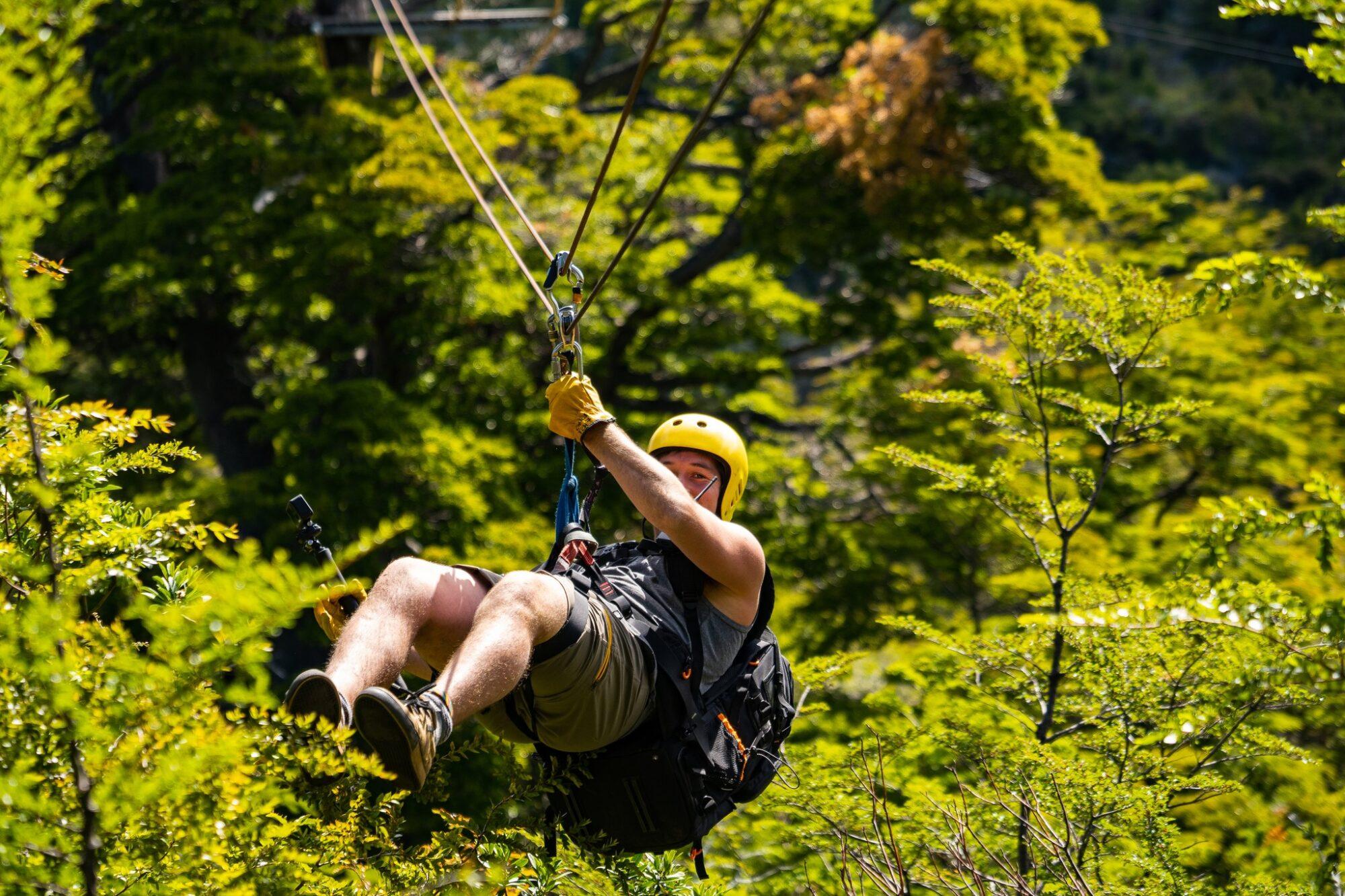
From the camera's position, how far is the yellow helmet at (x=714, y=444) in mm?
3834

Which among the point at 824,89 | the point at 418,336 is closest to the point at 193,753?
the point at 418,336

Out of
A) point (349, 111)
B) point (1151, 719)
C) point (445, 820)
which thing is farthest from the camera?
point (349, 111)

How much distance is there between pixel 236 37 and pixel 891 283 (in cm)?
583

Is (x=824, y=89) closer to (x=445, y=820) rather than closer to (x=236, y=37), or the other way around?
(x=236, y=37)

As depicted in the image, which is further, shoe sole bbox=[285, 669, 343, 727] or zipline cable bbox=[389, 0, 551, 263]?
zipline cable bbox=[389, 0, 551, 263]

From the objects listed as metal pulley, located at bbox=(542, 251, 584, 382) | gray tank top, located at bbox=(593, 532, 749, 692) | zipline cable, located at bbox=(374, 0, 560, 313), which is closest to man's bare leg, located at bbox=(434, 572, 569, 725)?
gray tank top, located at bbox=(593, 532, 749, 692)

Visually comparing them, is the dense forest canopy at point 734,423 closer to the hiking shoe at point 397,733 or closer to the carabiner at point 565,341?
the hiking shoe at point 397,733

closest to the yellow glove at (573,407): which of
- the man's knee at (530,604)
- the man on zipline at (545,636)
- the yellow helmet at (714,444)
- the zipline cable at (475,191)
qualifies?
the man on zipline at (545,636)

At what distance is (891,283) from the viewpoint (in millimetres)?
10195

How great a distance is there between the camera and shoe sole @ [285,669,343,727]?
7.23 ft

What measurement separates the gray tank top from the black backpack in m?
0.03

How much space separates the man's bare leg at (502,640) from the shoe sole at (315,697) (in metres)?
0.24

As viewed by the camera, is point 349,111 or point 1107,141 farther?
point 1107,141

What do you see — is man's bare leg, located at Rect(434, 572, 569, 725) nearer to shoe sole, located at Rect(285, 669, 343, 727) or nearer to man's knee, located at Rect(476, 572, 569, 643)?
man's knee, located at Rect(476, 572, 569, 643)
